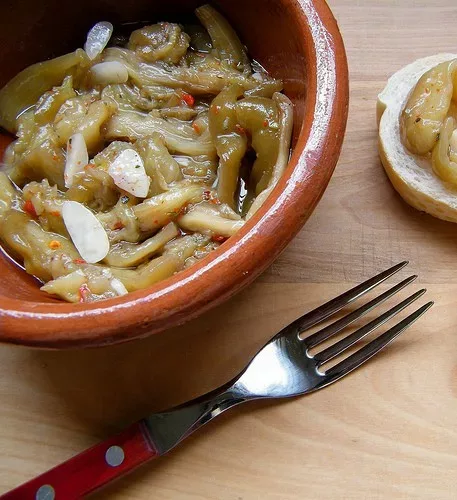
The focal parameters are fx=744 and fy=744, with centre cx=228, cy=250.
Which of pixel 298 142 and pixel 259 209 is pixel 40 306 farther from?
pixel 298 142

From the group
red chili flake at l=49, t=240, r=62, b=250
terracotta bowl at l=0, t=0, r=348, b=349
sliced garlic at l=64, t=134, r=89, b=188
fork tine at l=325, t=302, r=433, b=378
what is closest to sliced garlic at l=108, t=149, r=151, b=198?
sliced garlic at l=64, t=134, r=89, b=188

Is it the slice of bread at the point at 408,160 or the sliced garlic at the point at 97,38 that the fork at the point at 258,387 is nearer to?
the slice of bread at the point at 408,160

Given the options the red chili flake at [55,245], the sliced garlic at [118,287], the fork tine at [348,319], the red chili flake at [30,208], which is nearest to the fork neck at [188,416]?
the fork tine at [348,319]

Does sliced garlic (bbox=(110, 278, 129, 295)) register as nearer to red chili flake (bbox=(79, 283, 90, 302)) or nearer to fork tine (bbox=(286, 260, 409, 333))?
red chili flake (bbox=(79, 283, 90, 302))

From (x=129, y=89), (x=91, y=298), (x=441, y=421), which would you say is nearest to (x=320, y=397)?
(x=441, y=421)

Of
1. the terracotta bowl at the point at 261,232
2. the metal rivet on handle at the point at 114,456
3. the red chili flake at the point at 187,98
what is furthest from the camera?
the red chili flake at the point at 187,98

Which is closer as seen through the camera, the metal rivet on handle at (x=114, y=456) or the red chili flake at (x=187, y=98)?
the metal rivet on handle at (x=114, y=456)
